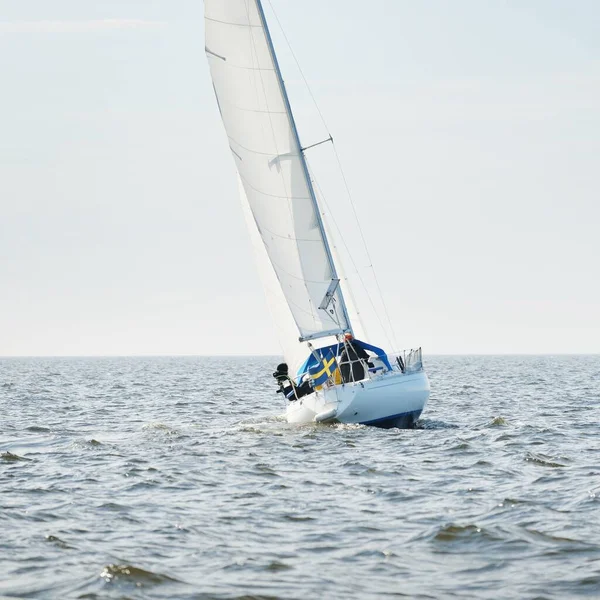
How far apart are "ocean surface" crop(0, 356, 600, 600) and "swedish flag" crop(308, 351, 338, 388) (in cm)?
122

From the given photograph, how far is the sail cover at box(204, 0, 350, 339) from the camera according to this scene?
2728cm

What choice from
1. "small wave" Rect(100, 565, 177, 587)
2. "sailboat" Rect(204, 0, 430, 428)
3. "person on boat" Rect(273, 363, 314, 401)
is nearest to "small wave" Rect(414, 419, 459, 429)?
"sailboat" Rect(204, 0, 430, 428)

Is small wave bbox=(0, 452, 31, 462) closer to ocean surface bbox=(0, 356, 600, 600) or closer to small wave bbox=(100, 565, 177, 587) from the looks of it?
ocean surface bbox=(0, 356, 600, 600)

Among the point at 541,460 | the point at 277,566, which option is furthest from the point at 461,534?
the point at 541,460

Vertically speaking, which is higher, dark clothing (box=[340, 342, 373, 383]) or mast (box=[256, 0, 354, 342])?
mast (box=[256, 0, 354, 342])

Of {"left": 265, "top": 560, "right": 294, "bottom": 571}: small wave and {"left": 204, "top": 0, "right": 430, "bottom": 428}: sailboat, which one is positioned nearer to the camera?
{"left": 265, "top": 560, "right": 294, "bottom": 571}: small wave

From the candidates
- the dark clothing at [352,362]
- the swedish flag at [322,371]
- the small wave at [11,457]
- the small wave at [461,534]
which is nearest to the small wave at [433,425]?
the dark clothing at [352,362]

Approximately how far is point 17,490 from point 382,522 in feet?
21.2

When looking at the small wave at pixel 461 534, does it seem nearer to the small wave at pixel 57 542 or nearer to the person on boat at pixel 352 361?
the small wave at pixel 57 542

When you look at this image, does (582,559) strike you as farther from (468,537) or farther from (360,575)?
(360,575)

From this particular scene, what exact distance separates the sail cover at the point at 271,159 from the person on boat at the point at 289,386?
142cm

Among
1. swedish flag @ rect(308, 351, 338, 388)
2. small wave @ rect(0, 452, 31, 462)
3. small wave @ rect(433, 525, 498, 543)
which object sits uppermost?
swedish flag @ rect(308, 351, 338, 388)

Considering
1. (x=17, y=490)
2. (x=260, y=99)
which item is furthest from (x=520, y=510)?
(x=260, y=99)

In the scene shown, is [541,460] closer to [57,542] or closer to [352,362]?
[352,362]
